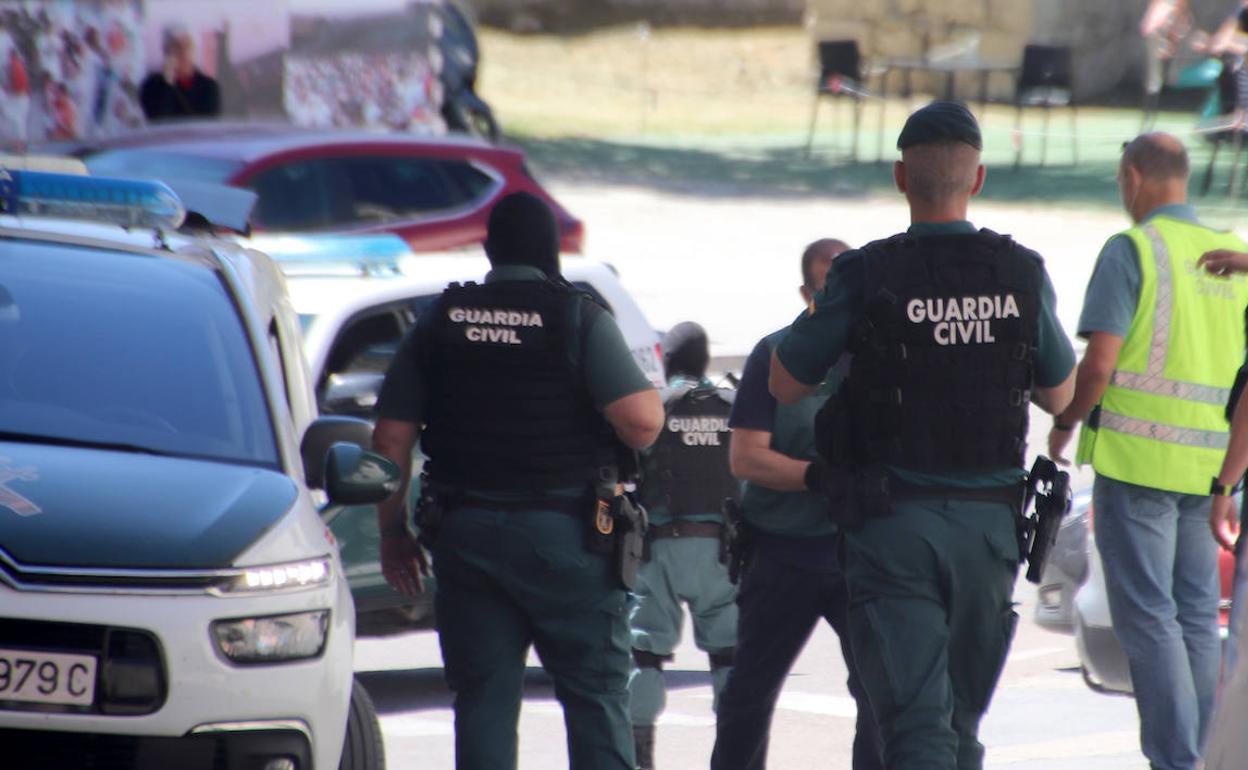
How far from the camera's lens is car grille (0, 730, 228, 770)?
458cm

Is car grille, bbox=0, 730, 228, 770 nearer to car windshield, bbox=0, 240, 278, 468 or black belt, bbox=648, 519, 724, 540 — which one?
car windshield, bbox=0, 240, 278, 468

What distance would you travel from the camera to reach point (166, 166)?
41.0ft

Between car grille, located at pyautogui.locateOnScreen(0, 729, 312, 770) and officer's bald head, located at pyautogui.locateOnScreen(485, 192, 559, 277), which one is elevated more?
officer's bald head, located at pyautogui.locateOnScreen(485, 192, 559, 277)

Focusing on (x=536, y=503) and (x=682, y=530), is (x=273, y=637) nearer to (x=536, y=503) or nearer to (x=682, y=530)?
(x=536, y=503)

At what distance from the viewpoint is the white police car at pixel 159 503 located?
461 centimetres

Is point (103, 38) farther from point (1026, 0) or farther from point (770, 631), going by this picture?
point (1026, 0)

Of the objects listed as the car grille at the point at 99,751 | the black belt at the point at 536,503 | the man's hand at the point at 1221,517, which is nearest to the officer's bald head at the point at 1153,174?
the man's hand at the point at 1221,517

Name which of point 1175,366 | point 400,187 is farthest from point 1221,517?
point 400,187

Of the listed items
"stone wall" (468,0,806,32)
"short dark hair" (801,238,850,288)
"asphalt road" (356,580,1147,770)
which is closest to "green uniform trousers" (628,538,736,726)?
"asphalt road" (356,580,1147,770)

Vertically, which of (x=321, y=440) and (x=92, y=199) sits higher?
(x=92, y=199)

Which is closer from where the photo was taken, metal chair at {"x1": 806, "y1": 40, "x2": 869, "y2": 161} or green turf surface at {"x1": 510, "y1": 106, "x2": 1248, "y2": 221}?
green turf surface at {"x1": 510, "y1": 106, "x2": 1248, "y2": 221}

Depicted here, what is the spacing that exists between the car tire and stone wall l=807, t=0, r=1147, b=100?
81.8 ft

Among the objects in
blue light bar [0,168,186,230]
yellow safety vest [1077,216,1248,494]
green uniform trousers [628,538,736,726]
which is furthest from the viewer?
green uniform trousers [628,538,736,726]

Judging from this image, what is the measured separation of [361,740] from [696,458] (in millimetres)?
1829
